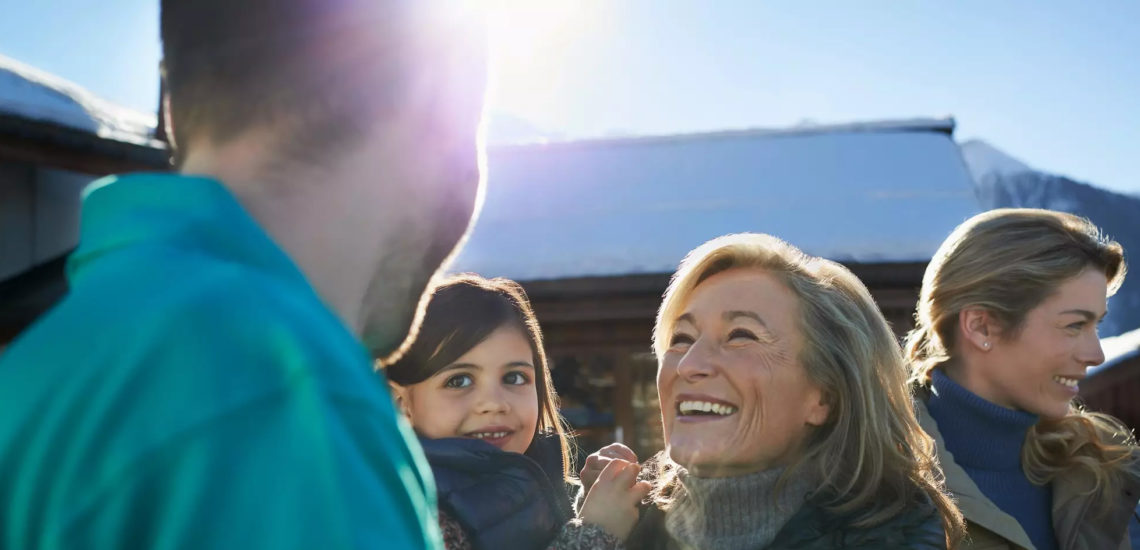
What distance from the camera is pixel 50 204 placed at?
26.2 ft

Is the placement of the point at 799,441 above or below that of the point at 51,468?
below

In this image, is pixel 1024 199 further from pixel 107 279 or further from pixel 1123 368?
pixel 107 279

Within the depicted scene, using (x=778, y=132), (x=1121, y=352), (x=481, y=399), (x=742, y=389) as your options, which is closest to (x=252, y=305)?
(x=742, y=389)

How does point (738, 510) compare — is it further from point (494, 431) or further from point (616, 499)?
point (494, 431)

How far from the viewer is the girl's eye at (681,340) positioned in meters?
2.32

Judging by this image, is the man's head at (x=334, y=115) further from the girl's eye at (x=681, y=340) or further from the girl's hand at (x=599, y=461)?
the girl's hand at (x=599, y=461)

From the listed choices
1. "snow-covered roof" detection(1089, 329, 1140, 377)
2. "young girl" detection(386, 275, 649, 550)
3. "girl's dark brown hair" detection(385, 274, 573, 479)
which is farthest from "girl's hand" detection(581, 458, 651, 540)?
"snow-covered roof" detection(1089, 329, 1140, 377)

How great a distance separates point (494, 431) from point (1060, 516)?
1.55 metres

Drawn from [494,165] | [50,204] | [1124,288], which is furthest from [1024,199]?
[50,204]

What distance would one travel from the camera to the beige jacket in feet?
8.70

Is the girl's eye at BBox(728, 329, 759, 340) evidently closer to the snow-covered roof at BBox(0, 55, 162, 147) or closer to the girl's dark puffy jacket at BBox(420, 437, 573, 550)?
the girl's dark puffy jacket at BBox(420, 437, 573, 550)

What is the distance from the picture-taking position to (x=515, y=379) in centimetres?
271

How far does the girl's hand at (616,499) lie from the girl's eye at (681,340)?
29 centimetres

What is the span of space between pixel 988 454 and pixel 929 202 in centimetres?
548
